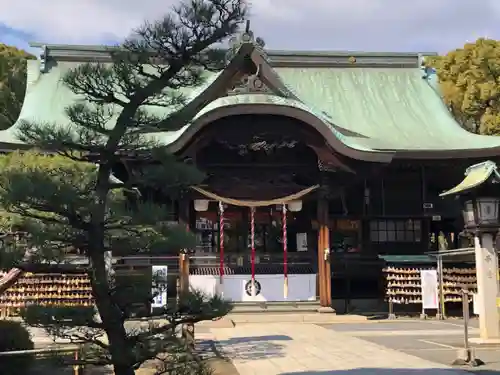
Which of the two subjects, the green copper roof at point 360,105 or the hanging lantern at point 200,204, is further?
the hanging lantern at point 200,204

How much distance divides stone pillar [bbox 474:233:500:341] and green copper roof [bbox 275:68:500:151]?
7501 millimetres

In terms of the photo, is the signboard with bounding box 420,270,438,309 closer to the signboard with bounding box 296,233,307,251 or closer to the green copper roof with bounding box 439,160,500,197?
the signboard with bounding box 296,233,307,251

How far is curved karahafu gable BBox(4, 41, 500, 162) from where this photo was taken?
16.8 metres

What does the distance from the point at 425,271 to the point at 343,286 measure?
3262mm

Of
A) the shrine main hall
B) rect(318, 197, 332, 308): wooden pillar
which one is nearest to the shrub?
the shrine main hall

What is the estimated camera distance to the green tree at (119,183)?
5434 mm

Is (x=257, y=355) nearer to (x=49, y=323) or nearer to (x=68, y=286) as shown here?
(x=49, y=323)

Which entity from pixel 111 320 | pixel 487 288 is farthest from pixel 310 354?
pixel 111 320

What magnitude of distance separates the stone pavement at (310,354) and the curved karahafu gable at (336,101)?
5.11 meters

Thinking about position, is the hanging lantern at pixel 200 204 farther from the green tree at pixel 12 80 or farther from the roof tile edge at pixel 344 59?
the green tree at pixel 12 80

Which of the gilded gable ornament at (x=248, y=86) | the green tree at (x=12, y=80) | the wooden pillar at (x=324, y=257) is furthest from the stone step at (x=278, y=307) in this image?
the green tree at (x=12, y=80)

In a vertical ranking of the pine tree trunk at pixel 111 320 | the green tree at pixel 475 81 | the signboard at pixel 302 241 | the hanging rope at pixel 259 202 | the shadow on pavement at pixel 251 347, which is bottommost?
the shadow on pavement at pixel 251 347

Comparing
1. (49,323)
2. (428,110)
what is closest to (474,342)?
(49,323)

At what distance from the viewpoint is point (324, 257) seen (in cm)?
1772
